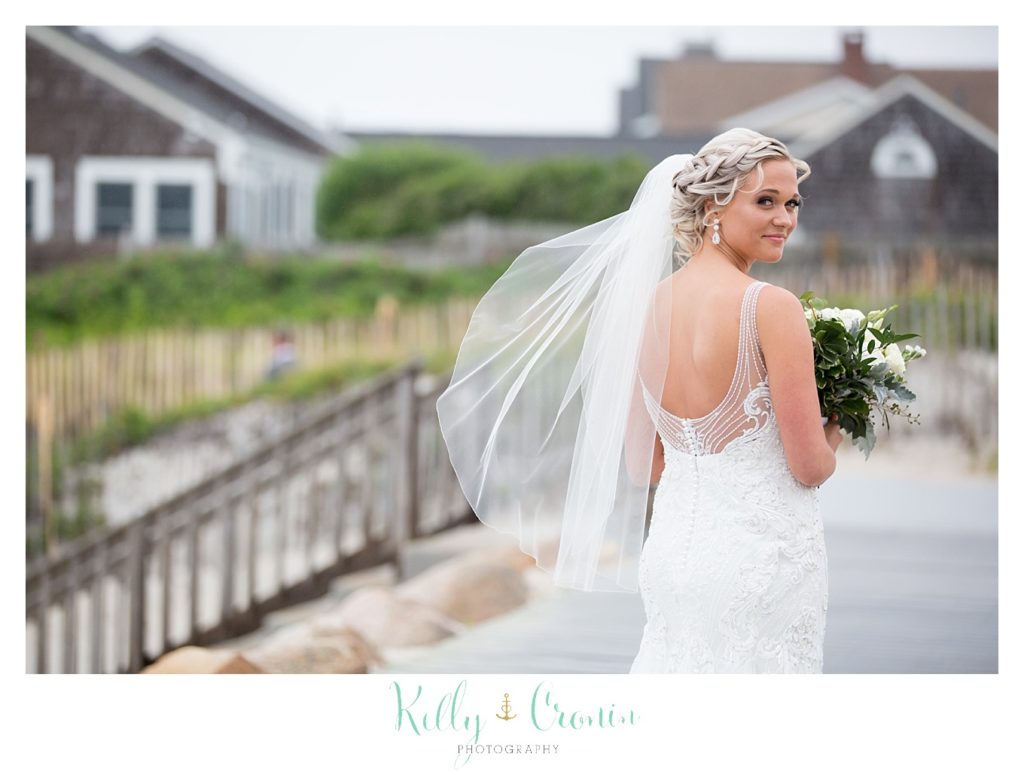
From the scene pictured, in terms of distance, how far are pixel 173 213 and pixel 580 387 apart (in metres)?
5.61

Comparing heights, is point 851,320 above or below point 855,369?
above

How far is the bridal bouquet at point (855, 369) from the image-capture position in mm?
2379

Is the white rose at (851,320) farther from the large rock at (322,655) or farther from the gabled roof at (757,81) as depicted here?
the gabled roof at (757,81)

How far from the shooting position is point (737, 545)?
233 cm

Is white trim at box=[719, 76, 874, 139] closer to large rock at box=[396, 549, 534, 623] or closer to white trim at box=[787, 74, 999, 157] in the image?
white trim at box=[787, 74, 999, 157]

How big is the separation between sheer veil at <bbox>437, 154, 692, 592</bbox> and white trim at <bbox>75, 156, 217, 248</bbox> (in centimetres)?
516

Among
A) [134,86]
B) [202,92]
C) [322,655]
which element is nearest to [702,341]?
[322,655]

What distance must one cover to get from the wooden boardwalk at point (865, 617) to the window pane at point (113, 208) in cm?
364

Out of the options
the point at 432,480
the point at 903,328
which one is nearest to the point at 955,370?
the point at 903,328

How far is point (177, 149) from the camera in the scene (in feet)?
25.7

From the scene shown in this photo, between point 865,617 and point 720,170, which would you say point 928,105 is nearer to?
point 865,617

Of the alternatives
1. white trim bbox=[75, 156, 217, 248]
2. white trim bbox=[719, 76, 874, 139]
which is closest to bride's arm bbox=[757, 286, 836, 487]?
white trim bbox=[719, 76, 874, 139]

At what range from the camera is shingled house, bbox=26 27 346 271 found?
7.39m
